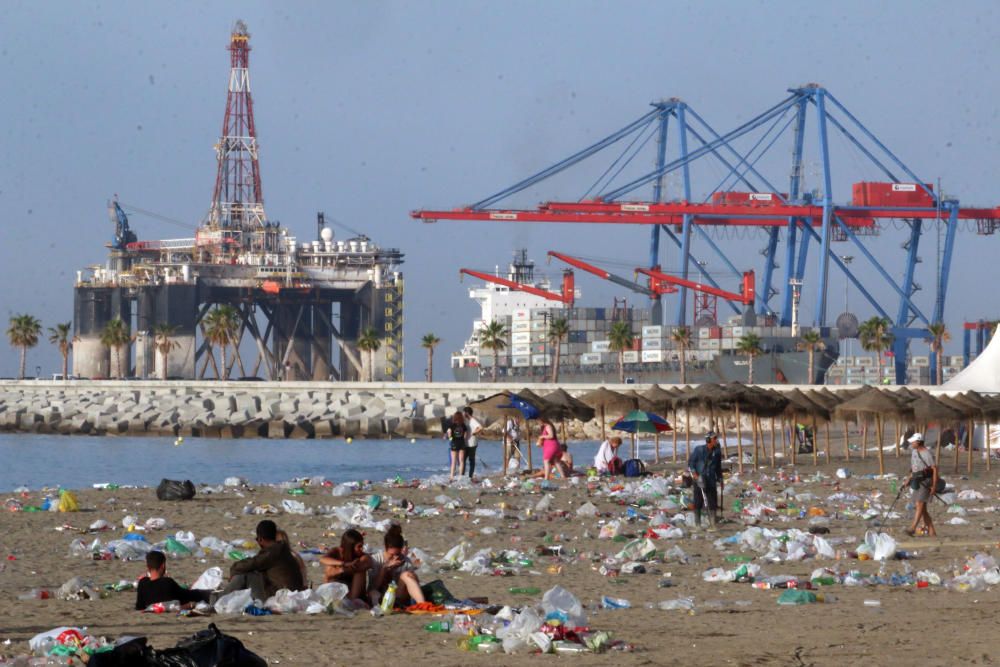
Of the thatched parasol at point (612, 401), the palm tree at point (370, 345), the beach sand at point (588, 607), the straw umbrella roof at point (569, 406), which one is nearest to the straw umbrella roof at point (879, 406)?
the thatched parasol at point (612, 401)

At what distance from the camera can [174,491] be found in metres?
21.4

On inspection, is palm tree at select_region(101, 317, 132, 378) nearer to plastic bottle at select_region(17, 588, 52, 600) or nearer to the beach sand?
the beach sand

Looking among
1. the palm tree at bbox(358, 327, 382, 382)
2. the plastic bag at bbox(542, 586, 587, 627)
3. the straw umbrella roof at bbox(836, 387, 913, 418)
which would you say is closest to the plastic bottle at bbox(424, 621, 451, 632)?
the plastic bag at bbox(542, 586, 587, 627)

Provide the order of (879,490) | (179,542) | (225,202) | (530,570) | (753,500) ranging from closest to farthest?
1. (530,570)
2. (179,542)
3. (753,500)
4. (879,490)
5. (225,202)

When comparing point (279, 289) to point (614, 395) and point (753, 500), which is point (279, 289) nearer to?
point (614, 395)

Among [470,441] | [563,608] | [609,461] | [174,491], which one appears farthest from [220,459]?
[563,608]

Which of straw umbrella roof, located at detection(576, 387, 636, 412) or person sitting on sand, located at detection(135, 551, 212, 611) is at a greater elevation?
straw umbrella roof, located at detection(576, 387, 636, 412)

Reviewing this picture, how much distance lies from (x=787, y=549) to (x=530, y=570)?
2819 millimetres

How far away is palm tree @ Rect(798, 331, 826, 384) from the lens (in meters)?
82.6

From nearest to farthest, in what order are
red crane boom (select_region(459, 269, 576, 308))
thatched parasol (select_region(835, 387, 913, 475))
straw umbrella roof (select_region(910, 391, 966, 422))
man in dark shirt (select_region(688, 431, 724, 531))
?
man in dark shirt (select_region(688, 431, 724, 531)) < straw umbrella roof (select_region(910, 391, 966, 422)) < thatched parasol (select_region(835, 387, 913, 475)) < red crane boom (select_region(459, 269, 576, 308))

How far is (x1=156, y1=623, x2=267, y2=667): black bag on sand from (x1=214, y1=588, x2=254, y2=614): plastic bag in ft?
9.38

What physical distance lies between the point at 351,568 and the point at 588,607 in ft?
5.83

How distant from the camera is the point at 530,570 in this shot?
45.2ft

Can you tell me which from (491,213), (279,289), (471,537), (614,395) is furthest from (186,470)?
(279,289)
